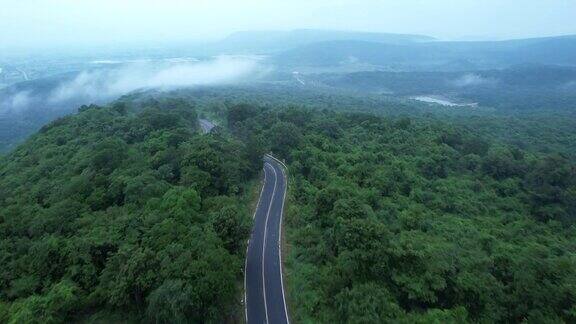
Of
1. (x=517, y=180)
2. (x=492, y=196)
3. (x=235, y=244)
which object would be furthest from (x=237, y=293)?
(x=517, y=180)

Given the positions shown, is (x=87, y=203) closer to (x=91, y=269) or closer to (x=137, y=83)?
(x=91, y=269)

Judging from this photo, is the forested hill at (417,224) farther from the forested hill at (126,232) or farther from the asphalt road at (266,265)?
the forested hill at (126,232)

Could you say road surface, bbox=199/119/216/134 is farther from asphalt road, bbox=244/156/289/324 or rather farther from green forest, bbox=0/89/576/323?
asphalt road, bbox=244/156/289/324

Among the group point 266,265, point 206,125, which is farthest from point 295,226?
point 206,125

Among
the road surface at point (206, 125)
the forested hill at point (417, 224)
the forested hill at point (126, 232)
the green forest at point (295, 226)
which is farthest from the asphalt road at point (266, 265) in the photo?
the road surface at point (206, 125)

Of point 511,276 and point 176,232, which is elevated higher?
point 176,232

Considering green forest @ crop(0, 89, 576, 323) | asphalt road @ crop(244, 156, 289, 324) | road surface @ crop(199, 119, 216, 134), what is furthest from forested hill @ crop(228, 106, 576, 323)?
road surface @ crop(199, 119, 216, 134)
